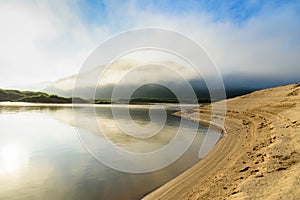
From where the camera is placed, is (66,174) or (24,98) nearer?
(66,174)

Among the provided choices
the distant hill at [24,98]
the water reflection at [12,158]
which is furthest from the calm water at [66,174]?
the distant hill at [24,98]

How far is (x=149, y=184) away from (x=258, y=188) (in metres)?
5.54

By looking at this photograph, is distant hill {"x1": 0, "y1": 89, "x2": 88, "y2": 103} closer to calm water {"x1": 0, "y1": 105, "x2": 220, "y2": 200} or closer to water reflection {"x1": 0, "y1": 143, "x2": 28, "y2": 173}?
calm water {"x1": 0, "y1": 105, "x2": 220, "y2": 200}

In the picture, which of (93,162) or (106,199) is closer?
(106,199)

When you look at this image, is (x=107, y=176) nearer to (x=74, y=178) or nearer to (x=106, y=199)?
(x=74, y=178)

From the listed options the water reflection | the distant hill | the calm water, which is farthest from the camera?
the distant hill

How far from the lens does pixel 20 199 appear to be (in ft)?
32.2

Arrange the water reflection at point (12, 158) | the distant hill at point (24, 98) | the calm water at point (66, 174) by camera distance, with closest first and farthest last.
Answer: the calm water at point (66, 174) < the water reflection at point (12, 158) < the distant hill at point (24, 98)

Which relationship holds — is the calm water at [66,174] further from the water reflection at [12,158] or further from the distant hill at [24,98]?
the distant hill at [24,98]

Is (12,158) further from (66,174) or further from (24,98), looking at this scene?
(24,98)

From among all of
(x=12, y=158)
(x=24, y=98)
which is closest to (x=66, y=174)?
(x=12, y=158)

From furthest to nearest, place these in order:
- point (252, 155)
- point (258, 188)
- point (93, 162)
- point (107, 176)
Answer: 1. point (93, 162)
2. point (252, 155)
3. point (107, 176)
4. point (258, 188)

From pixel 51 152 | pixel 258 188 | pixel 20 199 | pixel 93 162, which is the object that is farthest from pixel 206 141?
pixel 20 199

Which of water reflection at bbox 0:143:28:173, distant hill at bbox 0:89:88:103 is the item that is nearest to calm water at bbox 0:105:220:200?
water reflection at bbox 0:143:28:173
